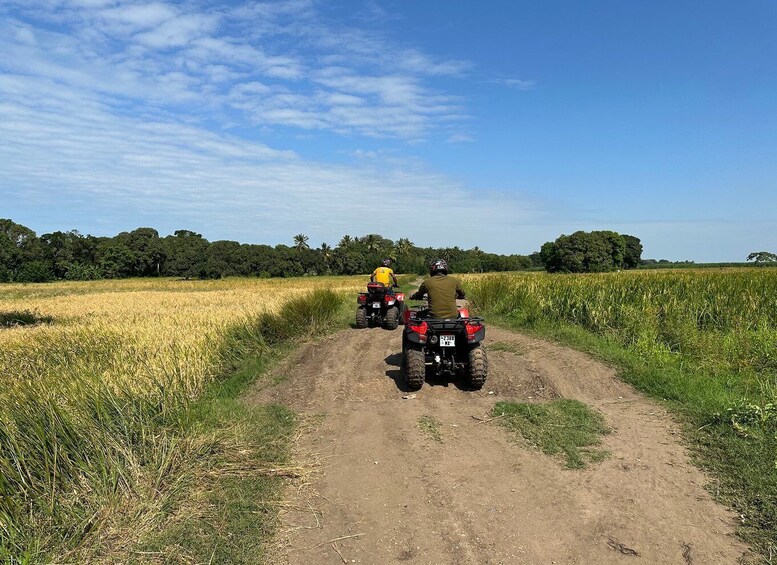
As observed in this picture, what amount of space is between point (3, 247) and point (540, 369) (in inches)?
3641

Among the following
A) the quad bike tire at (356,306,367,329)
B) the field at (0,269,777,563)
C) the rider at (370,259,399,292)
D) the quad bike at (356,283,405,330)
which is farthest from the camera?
the quad bike tire at (356,306,367,329)

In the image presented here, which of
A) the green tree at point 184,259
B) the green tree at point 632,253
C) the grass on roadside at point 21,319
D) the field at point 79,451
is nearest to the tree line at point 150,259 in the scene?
the green tree at point 184,259

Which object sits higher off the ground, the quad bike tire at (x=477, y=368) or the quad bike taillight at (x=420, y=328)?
the quad bike taillight at (x=420, y=328)

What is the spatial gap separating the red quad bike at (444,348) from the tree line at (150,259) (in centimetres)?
6132

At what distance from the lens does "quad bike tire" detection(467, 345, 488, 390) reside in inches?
276

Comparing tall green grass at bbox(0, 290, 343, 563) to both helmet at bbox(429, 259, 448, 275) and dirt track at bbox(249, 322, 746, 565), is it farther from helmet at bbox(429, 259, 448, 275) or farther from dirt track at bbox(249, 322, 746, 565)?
helmet at bbox(429, 259, 448, 275)

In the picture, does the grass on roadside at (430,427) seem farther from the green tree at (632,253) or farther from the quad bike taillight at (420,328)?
the green tree at (632,253)

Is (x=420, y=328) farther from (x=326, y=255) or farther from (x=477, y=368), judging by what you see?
(x=326, y=255)

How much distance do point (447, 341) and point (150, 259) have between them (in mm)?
87281

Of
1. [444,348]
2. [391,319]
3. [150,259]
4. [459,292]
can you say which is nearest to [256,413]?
[444,348]

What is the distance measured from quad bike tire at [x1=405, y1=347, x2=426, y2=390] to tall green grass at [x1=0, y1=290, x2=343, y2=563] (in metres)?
3.13

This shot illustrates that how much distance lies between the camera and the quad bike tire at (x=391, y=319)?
13117 mm

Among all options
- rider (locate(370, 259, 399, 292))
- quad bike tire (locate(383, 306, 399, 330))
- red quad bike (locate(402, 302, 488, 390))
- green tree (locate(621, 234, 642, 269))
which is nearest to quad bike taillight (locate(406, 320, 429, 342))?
red quad bike (locate(402, 302, 488, 390))

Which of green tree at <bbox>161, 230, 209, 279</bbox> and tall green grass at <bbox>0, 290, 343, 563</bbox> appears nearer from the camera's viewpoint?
tall green grass at <bbox>0, 290, 343, 563</bbox>
